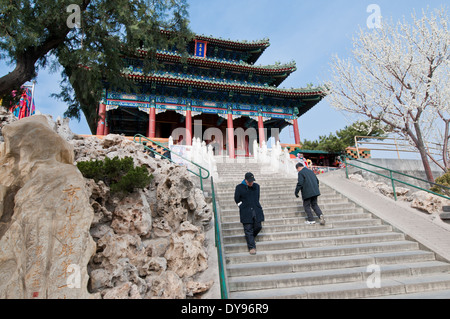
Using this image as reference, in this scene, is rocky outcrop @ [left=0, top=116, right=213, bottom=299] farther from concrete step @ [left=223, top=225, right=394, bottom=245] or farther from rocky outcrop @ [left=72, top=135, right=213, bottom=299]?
concrete step @ [left=223, top=225, right=394, bottom=245]

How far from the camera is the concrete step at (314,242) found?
14.5 feet

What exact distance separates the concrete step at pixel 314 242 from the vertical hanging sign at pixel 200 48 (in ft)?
52.9

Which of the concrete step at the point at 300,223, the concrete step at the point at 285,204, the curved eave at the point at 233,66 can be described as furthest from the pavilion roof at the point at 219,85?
the concrete step at the point at 300,223

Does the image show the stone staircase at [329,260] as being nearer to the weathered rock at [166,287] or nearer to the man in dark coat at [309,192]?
the man in dark coat at [309,192]

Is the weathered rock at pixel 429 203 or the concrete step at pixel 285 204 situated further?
the concrete step at pixel 285 204

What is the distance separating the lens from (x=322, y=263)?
3.95 meters

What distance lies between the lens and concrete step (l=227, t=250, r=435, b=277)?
3818mm

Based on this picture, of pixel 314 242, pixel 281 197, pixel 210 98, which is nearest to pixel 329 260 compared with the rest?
pixel 314 242

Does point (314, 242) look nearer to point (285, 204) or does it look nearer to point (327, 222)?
point (327, 222)

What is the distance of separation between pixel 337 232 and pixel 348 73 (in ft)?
31.4

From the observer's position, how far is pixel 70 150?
3.29 metres

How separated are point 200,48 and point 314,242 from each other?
1669 cm
